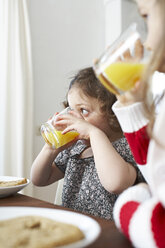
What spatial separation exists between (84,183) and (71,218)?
28.0 inches

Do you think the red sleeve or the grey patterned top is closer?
the red sleeve

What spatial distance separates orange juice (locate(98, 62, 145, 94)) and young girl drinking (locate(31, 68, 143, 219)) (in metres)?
0.38

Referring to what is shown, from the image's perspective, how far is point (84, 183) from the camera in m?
1.31

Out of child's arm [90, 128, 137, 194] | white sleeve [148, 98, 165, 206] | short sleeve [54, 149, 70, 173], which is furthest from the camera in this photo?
short sleeve [54, 149, 70, 173]

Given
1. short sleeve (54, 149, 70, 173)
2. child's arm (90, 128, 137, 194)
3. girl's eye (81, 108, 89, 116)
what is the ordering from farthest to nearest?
short sleeve (54, 149, 70, 173) → girl's eye (81, 108, 89, 116) → child's arm (90, 128, 137, 194)

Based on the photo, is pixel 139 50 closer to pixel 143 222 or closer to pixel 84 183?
pixel 143 222

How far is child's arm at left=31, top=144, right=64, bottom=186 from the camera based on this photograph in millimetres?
1371

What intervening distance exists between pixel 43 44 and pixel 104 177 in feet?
6.83

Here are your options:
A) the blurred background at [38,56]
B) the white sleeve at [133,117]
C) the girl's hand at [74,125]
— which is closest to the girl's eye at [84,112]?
the girl's hand at [74,125]

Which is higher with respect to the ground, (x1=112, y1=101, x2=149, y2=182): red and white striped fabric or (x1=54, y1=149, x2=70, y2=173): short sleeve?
(x1=112, y1=101, x2=149, y2=182): red and white striped fabric

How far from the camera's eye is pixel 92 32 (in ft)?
10.6

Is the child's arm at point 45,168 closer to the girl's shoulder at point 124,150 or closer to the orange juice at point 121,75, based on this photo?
the girl's shoulder at point 124,150

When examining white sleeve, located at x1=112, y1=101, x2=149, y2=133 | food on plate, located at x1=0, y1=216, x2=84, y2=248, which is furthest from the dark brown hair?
food on plate, located at x1=0, y1=216, x2=84, y2=248

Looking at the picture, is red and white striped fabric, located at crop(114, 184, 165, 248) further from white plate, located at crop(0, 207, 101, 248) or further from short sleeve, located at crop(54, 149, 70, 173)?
short sleeve, located at crop(54, 149, 70, 173)
